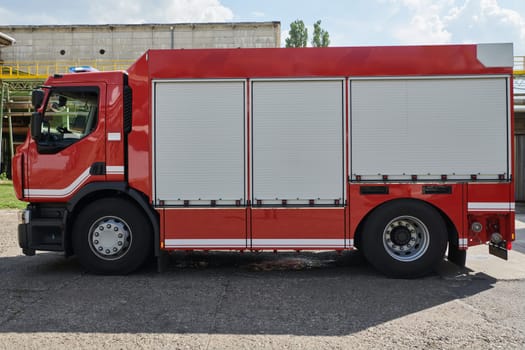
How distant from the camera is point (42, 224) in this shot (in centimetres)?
614

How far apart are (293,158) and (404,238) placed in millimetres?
1917

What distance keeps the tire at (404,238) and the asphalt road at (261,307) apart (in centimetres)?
22

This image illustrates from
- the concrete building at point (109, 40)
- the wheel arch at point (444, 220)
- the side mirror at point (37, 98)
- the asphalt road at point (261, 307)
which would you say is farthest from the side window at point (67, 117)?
the concrete building at point (109, 40)

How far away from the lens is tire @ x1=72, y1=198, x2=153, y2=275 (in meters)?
6.09

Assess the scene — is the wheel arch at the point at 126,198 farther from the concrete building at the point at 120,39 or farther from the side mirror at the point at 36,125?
the concrete building at the point at 120,39

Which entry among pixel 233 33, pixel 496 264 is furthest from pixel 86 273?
pixel 233 33

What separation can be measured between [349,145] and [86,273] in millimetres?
4254

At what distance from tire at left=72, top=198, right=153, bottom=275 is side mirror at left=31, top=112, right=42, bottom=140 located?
1272mm

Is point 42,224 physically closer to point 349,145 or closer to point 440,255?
point 349,145

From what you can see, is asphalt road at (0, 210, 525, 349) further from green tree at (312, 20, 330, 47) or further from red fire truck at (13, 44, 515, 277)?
green tree at (312, 20, 330, 47)

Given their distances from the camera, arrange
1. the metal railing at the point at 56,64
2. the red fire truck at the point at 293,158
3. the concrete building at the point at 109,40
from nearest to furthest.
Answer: the red fire truck at the point at 293,158, the metal railing at the point at 56,64, the concrete building at the point at 109,40

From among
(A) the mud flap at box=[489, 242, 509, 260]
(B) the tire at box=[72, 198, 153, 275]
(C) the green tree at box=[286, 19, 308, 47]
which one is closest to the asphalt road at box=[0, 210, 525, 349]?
(B) the tire at box=[72, 198, 153, 275]

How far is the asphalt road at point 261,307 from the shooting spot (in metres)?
3.94

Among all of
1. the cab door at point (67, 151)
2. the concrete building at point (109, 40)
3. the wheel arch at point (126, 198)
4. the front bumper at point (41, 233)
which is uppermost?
the concrete building at point (109, 40)
